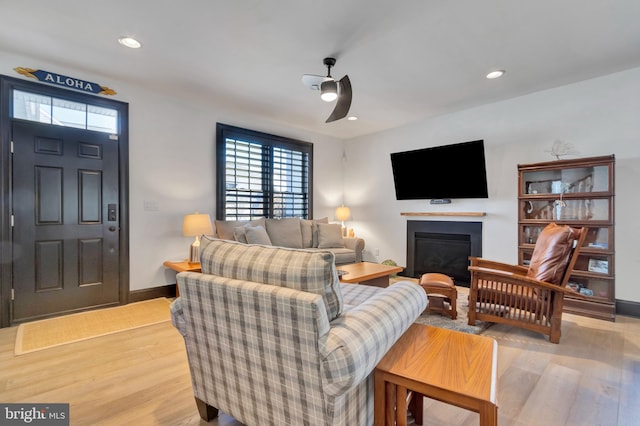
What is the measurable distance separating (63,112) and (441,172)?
4716mm

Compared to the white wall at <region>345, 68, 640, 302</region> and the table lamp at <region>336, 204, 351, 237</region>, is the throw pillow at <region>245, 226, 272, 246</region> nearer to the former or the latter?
the table lamp at <region>336, 204, 351, 237</region>

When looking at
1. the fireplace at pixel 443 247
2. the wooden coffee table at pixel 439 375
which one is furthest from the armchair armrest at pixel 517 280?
the fireplace at pixel 443 247

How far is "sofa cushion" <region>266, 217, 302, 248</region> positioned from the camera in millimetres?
4441

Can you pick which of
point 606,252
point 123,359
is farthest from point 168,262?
point 606,252

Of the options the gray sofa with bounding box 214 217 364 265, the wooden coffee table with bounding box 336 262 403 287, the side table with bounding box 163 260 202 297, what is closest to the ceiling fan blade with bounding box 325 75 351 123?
the wooden coffee table with bounding box 336 262 403 287

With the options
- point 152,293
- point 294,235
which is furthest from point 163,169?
point 294,235

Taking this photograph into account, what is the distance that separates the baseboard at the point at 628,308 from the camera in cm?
314

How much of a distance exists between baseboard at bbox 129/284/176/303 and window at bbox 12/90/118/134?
189cm

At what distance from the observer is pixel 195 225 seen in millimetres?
3715

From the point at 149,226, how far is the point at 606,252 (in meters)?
4.98

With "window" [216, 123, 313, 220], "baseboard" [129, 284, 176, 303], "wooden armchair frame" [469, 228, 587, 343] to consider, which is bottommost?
"baseboard" [129, 284, 176, 303]

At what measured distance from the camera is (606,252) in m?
3.05

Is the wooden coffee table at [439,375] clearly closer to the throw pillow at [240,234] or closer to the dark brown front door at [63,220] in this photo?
the throw pillow at [240,234]

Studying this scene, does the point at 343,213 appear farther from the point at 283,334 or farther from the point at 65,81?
the point at 283,334
